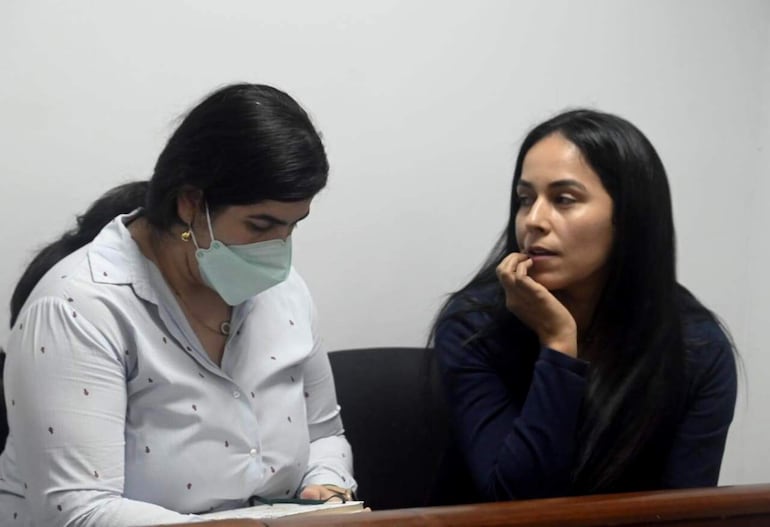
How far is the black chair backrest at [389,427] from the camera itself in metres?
1.96

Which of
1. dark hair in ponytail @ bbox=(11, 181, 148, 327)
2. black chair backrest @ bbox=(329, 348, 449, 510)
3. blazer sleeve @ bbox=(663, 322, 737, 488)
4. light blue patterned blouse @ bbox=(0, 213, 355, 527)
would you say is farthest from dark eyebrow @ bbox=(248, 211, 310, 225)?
blazer sleeve @ bbox=(663, 322, 737, 488)

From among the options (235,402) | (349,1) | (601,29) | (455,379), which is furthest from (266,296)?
(601,29)

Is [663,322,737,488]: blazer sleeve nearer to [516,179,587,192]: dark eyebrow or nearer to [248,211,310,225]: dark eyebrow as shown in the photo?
[516,179,587,192]: dark eyebrow

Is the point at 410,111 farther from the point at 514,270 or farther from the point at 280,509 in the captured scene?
the point at 280,509

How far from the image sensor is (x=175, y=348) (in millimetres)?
1447

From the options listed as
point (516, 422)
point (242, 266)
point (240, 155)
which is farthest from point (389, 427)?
point (240, 155)

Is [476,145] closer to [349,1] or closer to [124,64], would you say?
[349,1]

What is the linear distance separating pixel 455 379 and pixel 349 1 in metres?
0.90

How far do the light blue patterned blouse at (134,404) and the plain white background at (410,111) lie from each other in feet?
1.59

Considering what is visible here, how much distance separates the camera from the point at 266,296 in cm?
165

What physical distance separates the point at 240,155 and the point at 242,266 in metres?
0.18

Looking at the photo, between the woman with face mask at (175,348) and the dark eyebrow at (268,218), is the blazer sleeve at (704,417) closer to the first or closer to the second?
the woman with face mask at (175,348)

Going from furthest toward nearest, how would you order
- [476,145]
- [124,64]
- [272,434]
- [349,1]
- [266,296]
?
[476,145]
[349,1]
[124,64]
[266,296]
[272,434]

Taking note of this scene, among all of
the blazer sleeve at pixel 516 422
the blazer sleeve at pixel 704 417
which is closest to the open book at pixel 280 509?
the blazer sleeve at pixel 516 422
